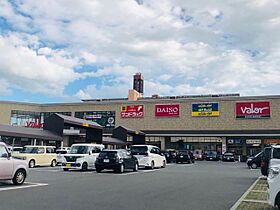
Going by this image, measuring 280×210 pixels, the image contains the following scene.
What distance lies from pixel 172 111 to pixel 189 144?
6165mm

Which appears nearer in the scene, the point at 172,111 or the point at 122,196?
the point at 122,196

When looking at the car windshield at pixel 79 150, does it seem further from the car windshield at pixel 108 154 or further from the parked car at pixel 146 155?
the parked car at pixel 146 155

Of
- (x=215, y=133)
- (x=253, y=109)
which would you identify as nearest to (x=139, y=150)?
(x=215, y=133)

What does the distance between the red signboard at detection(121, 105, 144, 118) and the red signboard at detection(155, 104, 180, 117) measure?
2.82 metres

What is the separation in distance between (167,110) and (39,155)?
Answer: 1415 inches

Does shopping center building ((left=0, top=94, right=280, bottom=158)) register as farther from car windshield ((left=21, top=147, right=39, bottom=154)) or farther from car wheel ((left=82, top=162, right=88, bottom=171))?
car wheel ((left=82, top=162, right=88, bottom=171))

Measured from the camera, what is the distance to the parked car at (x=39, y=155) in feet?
84.1

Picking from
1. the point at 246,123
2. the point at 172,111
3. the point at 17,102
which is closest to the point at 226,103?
the point at 246,123

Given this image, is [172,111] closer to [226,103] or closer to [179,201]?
[226,103]

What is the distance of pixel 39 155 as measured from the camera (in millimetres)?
26484

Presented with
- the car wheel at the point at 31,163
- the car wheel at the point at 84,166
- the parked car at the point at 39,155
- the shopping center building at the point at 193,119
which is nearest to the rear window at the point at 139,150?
the car wheel at the point at 84,166

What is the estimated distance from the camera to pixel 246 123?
55.6 meters

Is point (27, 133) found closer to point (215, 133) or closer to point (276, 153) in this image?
point (276, 153)

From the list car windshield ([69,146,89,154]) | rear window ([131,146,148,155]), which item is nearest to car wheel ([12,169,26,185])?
car windshield ([69,146,89,154])
